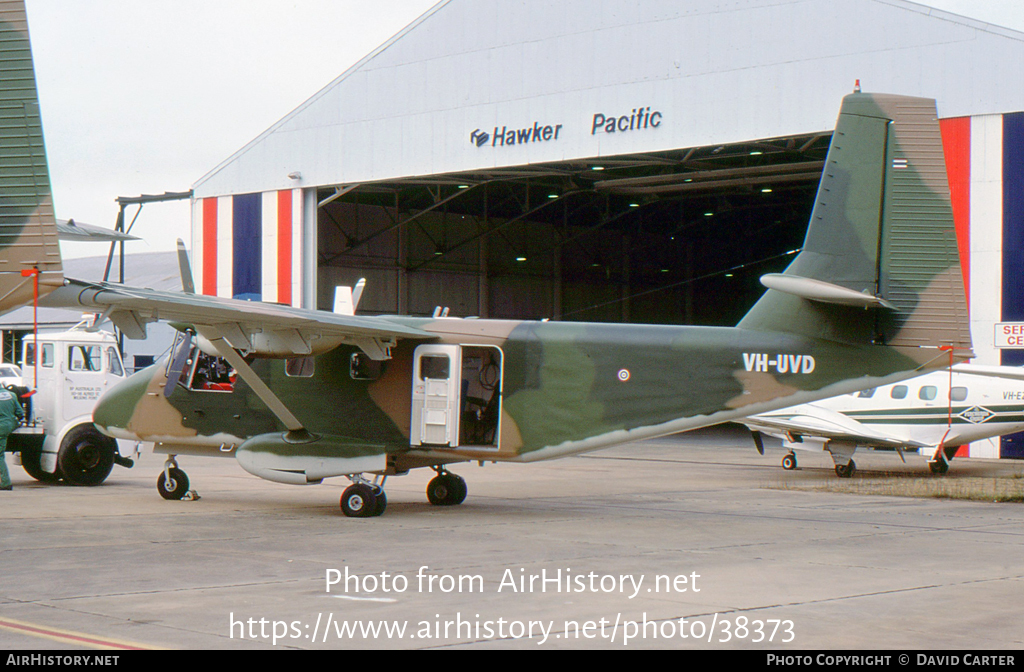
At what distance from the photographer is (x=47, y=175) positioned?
6945mm

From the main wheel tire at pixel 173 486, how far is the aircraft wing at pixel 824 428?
Answer: 10965mm

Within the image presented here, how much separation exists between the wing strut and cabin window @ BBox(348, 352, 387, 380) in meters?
0.98

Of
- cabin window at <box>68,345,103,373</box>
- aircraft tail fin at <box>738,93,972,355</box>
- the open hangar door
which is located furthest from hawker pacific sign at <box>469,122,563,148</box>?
aircraft tail fin at <box>738,93,972,355</box>

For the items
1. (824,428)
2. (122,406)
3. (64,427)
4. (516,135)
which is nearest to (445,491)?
(122,406)

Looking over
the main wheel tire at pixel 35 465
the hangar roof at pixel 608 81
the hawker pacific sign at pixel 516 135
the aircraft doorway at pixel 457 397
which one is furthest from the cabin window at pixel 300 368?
the hawker pacific sign at pixel 516 135

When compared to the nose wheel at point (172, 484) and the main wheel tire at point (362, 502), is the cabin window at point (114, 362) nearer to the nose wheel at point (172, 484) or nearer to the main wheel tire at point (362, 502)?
the nose wheel at point (172, 484)

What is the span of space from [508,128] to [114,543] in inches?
852

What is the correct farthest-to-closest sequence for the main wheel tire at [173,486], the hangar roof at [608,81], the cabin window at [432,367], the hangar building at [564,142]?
the hangar roof at [608,81] < the hangar building at [564,142] < the main wheel tire at [173,486] < the cabin window at [432,367]

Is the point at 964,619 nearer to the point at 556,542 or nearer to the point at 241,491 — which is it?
the point at 556,542

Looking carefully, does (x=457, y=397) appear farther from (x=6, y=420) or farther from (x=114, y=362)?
(x=114, y=362)

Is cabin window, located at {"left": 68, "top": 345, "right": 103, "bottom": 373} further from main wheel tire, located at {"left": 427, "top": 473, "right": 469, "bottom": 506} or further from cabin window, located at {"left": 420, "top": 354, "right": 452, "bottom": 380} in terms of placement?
cabin window, located at {"left": 420, "top": 354, "right": 452, "bottom": 380}

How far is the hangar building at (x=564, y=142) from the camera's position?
24438mm

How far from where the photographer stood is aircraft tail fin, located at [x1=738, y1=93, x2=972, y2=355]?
12.0m

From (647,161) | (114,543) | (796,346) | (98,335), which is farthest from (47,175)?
(647,161)
